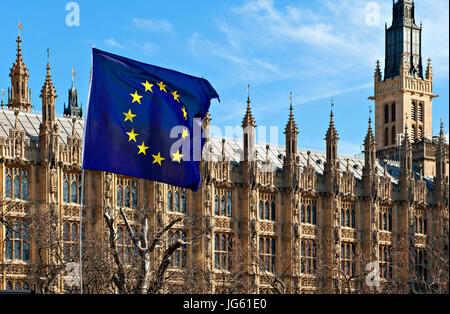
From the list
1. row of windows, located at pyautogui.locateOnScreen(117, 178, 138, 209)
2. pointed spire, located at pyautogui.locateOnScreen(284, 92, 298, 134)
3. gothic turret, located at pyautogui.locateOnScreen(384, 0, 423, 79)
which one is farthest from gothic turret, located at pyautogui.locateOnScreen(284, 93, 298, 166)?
gothic turret, located at pyautogui.locateOnScreen(384, 0, 423, 79)

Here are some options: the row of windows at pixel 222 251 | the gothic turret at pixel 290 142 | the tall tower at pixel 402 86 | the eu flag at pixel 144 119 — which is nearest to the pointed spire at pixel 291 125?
the gothic turret at pixel 290 142

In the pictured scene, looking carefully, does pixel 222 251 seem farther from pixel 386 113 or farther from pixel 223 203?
pixel 386 113

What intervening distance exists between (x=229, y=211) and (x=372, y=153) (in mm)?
19742

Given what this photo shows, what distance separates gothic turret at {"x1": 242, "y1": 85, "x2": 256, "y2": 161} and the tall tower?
42.0m

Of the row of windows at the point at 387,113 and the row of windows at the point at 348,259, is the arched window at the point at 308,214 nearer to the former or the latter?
the row of windows at the point at 348,259

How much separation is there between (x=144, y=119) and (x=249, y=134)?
63.7 meters

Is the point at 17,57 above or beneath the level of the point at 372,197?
above

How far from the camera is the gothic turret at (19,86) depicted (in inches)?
4441

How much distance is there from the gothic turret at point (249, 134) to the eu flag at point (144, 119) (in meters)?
61.4

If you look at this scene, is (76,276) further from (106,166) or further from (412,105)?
(412,105)

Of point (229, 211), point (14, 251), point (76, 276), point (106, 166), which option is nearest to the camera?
point (106, 166)
